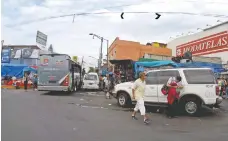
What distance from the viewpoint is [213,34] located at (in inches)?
1206

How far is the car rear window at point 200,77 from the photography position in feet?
40.4

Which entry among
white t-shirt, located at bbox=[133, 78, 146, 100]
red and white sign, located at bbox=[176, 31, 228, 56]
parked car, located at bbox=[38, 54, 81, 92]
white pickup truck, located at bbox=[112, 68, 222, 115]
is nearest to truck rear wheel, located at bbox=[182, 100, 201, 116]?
white pickup truck, located at bbox=[112, 68, 222, 115]

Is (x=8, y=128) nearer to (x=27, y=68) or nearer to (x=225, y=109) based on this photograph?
(x=225, y=109)

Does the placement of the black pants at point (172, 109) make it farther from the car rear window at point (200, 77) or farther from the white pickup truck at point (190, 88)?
the car rear window at point (200, 77)

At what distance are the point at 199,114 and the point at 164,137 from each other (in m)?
5.10

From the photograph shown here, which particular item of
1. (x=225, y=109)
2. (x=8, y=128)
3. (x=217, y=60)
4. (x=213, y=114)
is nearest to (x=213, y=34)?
(x=217, y=60)

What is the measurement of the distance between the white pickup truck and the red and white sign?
17.1 m

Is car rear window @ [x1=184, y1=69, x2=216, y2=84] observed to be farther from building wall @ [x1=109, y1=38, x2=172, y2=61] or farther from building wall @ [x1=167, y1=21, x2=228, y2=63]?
building wall @ [x1=109, y1=38, x2=172, y2=61]

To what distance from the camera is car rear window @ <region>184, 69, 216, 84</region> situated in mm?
12312

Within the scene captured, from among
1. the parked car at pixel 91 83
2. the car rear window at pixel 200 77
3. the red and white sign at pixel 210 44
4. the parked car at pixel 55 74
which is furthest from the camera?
the parked car at pixel 91 83

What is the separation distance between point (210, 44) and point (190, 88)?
2032 cm

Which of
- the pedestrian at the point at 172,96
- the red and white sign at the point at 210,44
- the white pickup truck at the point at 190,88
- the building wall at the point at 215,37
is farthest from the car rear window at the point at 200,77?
Answer: the red and white sign at the point at 210,44

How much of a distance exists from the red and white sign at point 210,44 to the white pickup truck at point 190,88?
673 inches

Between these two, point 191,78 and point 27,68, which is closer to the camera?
point 191,78
